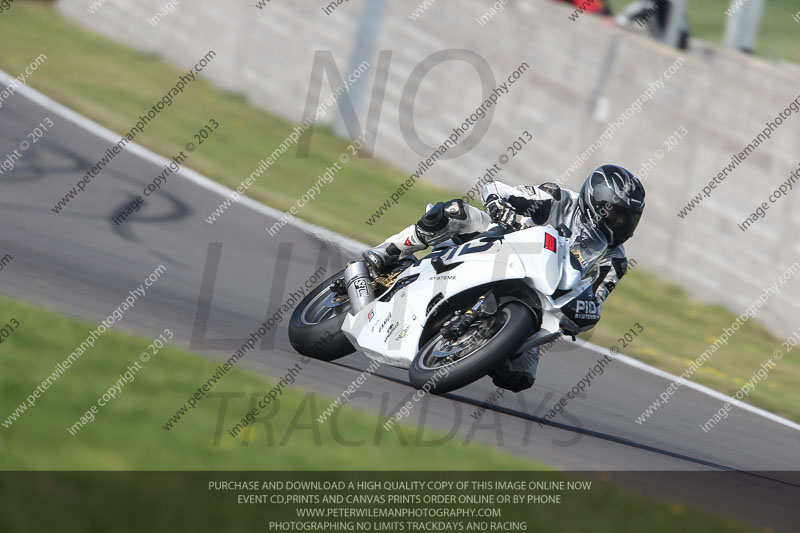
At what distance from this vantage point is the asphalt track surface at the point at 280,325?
20.3 feet

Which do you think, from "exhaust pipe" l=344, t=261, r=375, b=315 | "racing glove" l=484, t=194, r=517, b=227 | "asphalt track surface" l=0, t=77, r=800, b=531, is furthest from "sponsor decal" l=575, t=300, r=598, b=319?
"exhaust pipe" l=344, t=261, r=375, b=315

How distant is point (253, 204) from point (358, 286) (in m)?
5.12

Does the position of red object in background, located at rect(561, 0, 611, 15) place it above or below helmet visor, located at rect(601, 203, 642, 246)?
below

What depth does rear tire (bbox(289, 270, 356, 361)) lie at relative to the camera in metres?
6.92

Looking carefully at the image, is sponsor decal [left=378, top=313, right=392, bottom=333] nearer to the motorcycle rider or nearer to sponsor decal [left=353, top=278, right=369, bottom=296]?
sponsor decal [left=353, top=278, right=369, bottom=296]

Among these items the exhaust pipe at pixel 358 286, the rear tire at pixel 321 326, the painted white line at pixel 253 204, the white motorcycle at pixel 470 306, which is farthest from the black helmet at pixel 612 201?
the painted white line at pixel 253 204

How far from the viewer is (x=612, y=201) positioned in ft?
20.8

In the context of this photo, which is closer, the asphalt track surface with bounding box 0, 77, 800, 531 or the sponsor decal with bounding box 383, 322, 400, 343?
the asphalt track surface with bounding box 0, 77, 800, 531

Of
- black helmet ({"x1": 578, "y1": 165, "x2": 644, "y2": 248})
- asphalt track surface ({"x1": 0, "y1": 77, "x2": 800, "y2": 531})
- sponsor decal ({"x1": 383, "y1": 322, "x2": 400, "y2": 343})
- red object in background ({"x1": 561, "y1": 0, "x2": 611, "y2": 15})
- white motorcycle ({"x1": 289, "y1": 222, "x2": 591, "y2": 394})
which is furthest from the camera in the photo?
red object in background ({"x1": 561, "y1": 0, "x2": 611, "y2": 15})

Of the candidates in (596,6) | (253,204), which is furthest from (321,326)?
(596,6)

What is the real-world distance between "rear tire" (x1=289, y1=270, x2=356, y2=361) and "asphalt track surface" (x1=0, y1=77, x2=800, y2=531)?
0.36 feet

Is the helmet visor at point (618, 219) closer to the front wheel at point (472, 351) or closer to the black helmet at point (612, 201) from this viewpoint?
the black helmet at point (612, 201)

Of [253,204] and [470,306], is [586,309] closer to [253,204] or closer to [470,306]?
[470,306]
